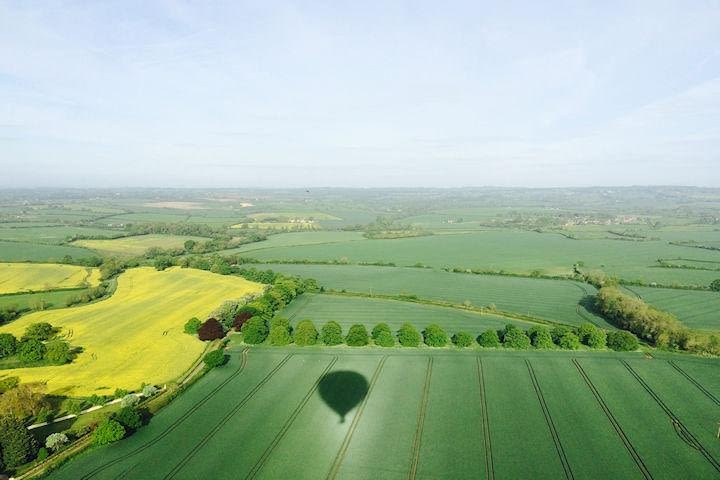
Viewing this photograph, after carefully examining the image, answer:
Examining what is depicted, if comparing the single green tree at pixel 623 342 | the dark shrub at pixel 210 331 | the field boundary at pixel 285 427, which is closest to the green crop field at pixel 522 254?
the single green tree at pixel 623 342

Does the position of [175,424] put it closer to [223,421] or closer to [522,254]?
[223,421]

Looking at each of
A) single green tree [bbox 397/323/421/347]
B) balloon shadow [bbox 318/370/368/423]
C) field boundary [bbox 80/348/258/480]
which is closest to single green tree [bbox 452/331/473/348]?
single green tree [bbox 397/323/421/347]

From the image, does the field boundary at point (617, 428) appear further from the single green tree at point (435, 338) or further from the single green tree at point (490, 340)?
the single green tree at point (435, 338)

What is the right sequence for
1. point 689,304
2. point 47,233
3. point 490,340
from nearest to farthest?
point 490,340
point 689,304
point 47,233

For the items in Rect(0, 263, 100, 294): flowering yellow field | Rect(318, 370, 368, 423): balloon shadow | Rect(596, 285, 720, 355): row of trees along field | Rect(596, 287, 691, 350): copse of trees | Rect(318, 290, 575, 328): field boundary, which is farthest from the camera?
Rect(0, 263, 100, 294): flowering yellow field

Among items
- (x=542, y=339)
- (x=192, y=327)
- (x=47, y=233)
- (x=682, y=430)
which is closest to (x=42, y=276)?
(x=192, y=327)

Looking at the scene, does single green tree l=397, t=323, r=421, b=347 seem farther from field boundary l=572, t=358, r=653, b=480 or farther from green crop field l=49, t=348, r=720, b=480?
field boundary l=572, t=358, r=653, b=480

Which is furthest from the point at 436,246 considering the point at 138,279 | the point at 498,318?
the point at 138,279
